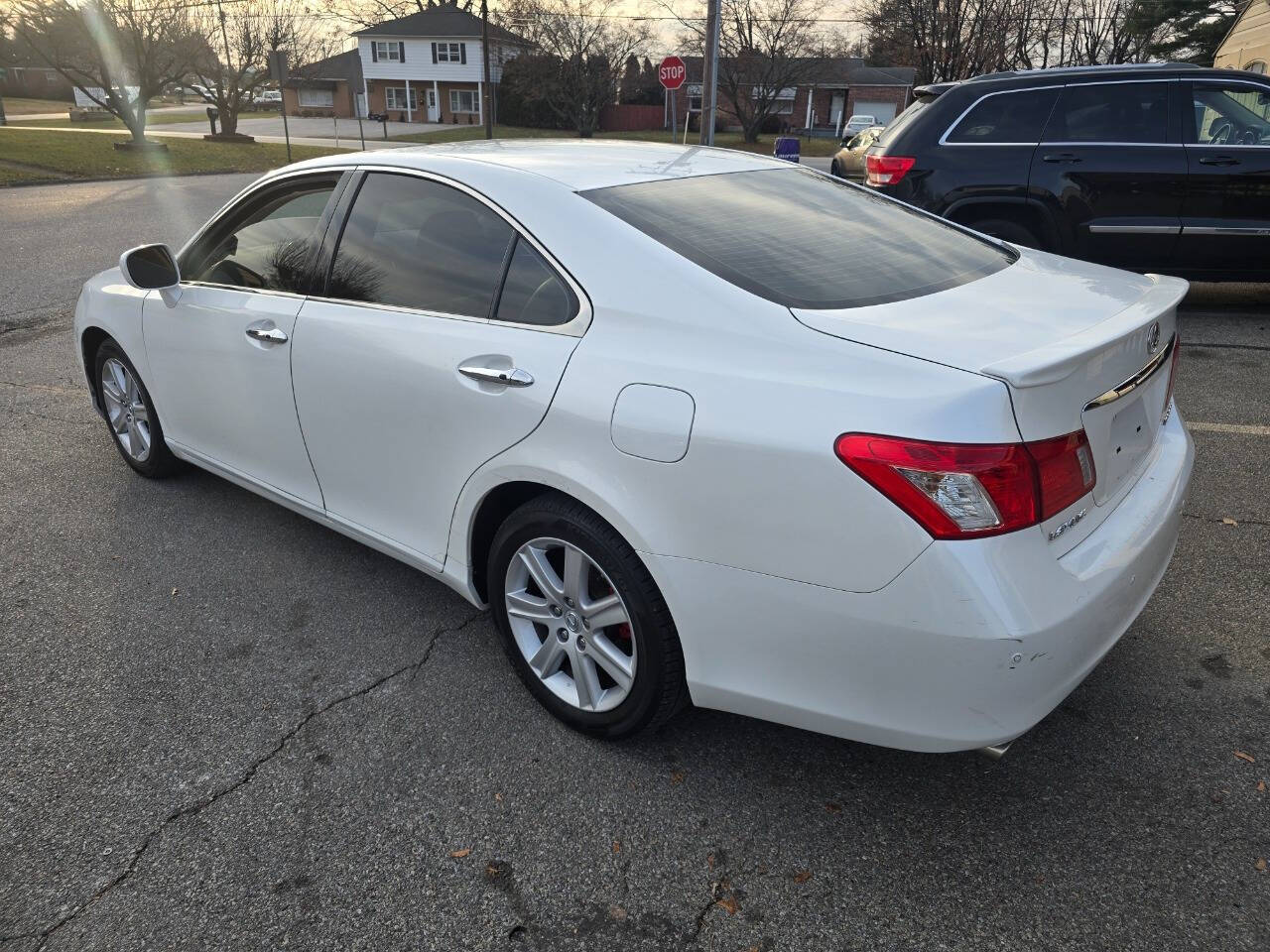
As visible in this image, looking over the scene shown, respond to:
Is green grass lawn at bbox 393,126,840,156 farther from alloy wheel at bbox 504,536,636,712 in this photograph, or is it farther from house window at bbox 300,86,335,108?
alloy wheel at bbox 504,536,636,712

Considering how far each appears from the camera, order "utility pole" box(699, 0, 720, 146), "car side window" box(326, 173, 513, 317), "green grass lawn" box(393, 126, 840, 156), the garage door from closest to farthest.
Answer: "car side window" box(326, 173, 513, 317) < "utility pole" box(699, 0, 720, 146) < "green grass lawn" box(393, 126, 840, 156) < the garage door

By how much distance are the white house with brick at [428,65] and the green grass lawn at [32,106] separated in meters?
20.8

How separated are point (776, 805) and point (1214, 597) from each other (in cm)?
194

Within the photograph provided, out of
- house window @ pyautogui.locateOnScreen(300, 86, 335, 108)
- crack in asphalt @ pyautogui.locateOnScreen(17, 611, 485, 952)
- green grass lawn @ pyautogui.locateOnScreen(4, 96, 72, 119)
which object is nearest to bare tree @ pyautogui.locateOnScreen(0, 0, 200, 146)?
green grass lawn @ pyautogui.locateOnScreen(4, 96, 72, 119)

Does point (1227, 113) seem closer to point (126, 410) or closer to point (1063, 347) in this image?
point (1063, 347)

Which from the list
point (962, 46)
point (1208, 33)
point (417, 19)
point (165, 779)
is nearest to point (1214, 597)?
point (165, 779)

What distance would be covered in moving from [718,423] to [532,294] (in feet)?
2.65

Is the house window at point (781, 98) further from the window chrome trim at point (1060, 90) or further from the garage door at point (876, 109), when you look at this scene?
A: the window chrome trim at point (1060, 90)

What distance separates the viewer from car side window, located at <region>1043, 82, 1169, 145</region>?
6.98 m

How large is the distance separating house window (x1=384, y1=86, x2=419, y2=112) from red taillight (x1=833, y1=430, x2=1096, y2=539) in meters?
69.4

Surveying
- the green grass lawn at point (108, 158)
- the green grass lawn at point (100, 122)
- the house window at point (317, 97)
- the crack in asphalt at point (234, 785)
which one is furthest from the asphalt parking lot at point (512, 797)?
the house window at point (317, 97)

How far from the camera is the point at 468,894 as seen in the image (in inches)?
85.1

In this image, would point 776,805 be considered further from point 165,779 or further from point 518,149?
point 518,149

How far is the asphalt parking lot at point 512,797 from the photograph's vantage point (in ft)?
6.83
